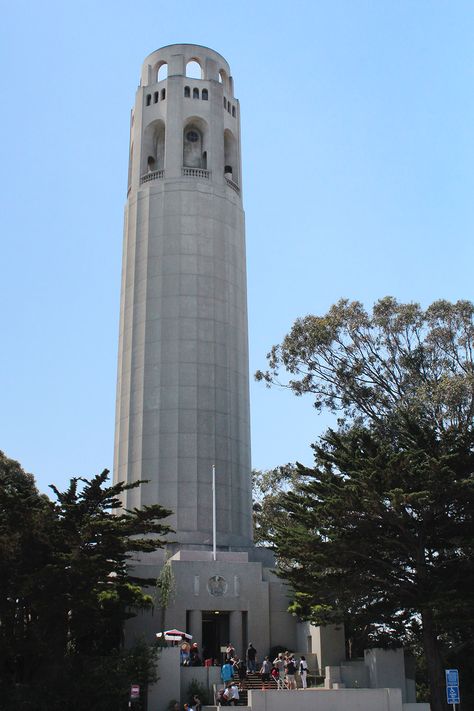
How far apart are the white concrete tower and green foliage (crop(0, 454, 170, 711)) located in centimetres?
1364

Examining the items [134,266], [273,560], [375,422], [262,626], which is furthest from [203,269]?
[262,626]

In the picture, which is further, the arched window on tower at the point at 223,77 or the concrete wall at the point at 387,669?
the arched window on tower at the point at 223,77

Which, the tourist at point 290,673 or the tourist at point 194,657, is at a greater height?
the tourist at point 194,657

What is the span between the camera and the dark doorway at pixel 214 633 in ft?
127

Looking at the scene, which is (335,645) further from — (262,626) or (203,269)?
(203,269)

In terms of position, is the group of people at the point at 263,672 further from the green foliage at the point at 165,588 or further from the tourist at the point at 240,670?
the green foliage at the point at 165,588

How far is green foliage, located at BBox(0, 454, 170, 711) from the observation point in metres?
26.9

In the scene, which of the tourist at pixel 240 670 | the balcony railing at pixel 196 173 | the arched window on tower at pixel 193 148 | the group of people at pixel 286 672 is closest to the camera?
the group of people at pixel 286 672

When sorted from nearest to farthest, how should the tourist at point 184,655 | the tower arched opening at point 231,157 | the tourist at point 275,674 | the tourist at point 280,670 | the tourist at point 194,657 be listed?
the tourist at point 280,670 < the tourist at point 275,674 < the tourist at point 184,655 < the tourist at point 194,657 < the tower arched opening at point 231,157

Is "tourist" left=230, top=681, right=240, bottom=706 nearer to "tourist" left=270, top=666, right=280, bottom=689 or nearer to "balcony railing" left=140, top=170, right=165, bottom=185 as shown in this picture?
"tourist" left=270, top=666, right=280, bottom=689

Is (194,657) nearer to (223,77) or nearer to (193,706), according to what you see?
(193,706)

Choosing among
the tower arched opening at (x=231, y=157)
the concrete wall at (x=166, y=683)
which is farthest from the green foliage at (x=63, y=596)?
the tower arched opening at (x=231, y=157)

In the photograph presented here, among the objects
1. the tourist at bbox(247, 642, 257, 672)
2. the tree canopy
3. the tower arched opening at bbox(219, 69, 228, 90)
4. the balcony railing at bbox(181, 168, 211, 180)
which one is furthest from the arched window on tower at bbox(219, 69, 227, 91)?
the tourist at bbox(247, 642, 257, 672)

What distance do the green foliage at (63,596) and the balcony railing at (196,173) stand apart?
2538 cm
